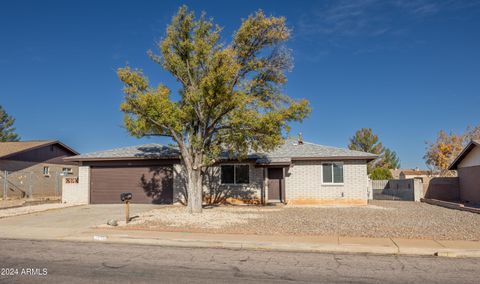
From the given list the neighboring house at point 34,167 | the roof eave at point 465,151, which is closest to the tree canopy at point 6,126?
the neighboring house at point 34,167

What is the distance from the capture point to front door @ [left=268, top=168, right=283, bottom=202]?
934 inches

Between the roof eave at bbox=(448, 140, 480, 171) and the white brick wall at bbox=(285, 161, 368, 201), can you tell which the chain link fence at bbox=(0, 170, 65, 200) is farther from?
the roof eave at bbox=(448, 140, 480, 171)

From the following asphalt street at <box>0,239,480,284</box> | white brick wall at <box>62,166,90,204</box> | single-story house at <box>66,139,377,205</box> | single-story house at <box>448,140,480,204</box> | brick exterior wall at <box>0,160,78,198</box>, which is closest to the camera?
asphalt street at <box>0,239,480,284</box>

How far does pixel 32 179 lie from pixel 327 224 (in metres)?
26.5

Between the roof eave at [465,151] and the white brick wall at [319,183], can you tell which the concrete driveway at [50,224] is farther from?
the roof eave at [465,151]

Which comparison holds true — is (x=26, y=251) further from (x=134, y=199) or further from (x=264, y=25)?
(x=134, y=199)

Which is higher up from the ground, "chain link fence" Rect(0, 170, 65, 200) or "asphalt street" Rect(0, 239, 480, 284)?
"chain link fence" Rect(0, 170, 65, 200)

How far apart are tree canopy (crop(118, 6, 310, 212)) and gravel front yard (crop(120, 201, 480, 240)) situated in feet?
7.83

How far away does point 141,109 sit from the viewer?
54.8ft

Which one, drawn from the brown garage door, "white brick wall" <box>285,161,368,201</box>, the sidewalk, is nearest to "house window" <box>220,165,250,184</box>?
"white brick wall" <box>285,161,368,201</box>

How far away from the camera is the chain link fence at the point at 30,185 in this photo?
29.5m

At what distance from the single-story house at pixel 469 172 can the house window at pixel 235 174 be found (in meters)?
13.6

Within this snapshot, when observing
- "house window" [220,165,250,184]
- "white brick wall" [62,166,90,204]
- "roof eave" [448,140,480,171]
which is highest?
"roof eave" [448,140,480,171]

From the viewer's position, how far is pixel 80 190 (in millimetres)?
24891
